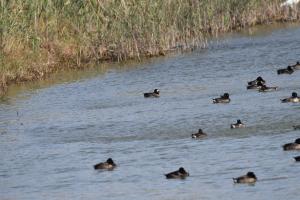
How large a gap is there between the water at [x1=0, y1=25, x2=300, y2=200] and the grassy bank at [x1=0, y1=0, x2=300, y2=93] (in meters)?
0.79

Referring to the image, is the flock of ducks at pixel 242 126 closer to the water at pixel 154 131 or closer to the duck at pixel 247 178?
the duck at pixel 247 178

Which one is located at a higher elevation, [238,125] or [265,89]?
[265,89]

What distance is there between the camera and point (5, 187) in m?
22.9

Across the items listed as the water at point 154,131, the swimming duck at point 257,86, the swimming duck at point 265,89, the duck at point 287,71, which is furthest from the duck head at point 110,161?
the duck at point 287,71

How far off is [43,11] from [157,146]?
14.7 m

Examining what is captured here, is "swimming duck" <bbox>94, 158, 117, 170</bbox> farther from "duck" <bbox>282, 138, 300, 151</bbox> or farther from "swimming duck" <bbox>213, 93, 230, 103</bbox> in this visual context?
"swimming duck" <bbox>213, 93, 230, 103</bbox>

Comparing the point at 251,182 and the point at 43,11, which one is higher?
the point at 43,11

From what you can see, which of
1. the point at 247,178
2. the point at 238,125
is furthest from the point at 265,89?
the point at 247,178

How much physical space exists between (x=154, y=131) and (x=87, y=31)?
13.6m

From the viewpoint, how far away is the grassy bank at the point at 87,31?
37.2m

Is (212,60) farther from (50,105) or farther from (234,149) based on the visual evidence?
(234,149)

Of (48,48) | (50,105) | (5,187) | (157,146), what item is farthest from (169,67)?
(5,187)

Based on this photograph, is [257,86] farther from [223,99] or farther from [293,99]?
[293,99]

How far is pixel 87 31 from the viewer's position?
135 ft
